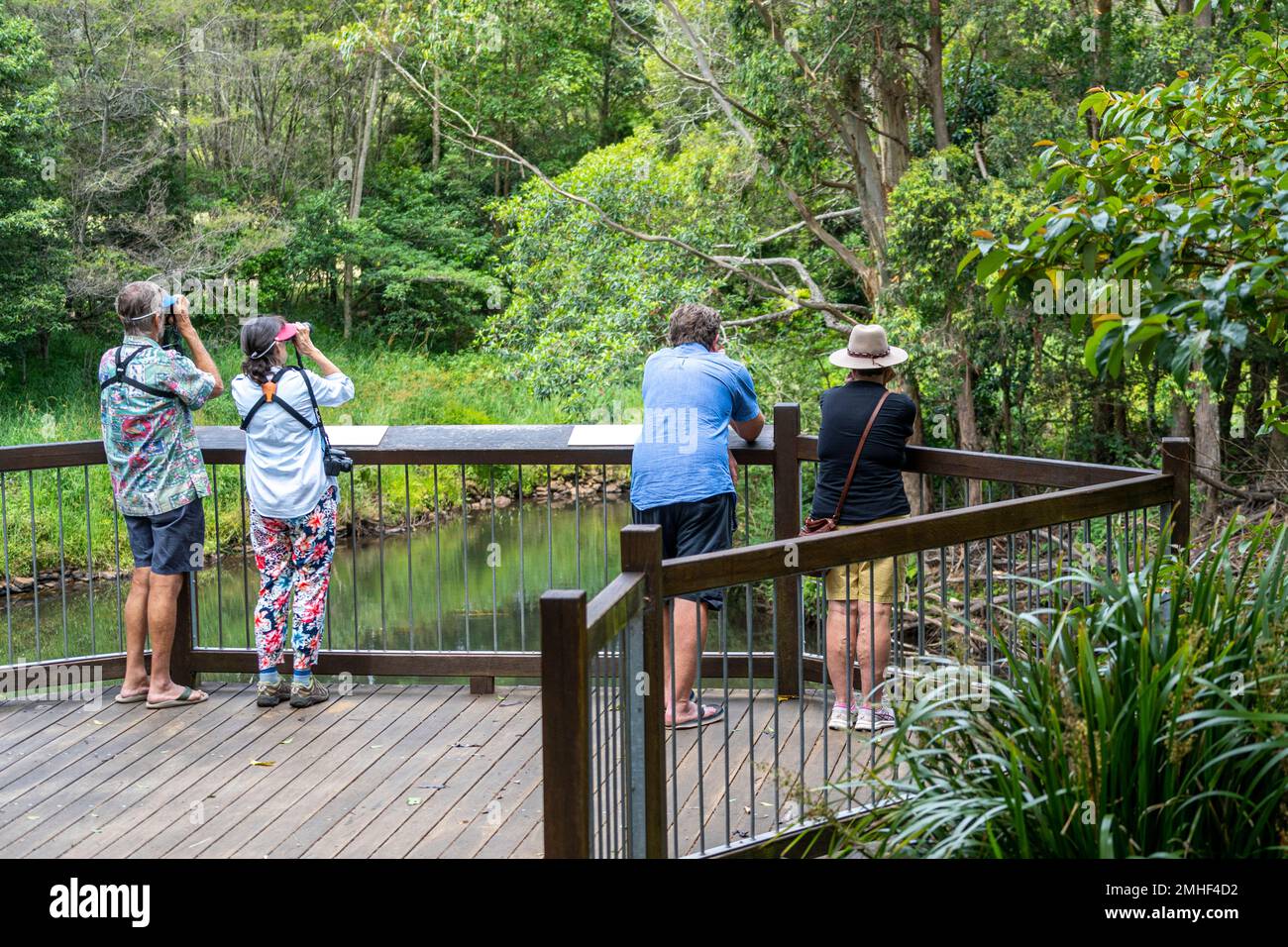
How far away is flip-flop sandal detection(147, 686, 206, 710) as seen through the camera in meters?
5.85

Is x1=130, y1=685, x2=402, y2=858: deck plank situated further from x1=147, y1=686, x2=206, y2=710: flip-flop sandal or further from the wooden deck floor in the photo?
x1=147, y1=686, x2=206, y2=710: flip-flop sandal

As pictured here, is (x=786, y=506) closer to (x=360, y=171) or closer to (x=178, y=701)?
(x=178, y=701)

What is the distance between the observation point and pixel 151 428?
18.1 feet

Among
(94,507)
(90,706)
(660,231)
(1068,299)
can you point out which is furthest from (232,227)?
(90,706)

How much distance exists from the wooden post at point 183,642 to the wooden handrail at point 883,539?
3.29 meters

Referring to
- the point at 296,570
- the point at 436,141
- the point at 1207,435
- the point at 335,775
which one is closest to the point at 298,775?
the point at 335,775

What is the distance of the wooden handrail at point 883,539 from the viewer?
356 cm

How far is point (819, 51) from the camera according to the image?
1405 cm

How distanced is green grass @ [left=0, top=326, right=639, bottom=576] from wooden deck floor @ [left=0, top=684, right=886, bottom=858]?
454 inches

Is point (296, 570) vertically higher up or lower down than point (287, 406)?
lower down

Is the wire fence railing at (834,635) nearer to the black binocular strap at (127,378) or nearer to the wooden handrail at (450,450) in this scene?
the wooden handrail at (450,450)

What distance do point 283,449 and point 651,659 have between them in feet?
8.63
